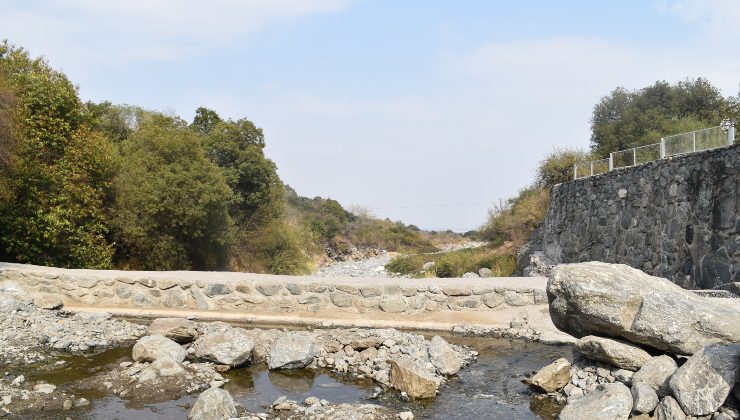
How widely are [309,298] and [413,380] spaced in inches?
159

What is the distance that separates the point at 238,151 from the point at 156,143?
6587mm

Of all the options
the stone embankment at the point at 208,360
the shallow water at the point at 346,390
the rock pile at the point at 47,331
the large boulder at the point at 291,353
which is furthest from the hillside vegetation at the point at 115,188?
the large boulder at the point at 291,353

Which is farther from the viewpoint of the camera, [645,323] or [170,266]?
[170,266]

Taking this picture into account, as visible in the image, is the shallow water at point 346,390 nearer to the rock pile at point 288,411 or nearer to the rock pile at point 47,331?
the rock pile at point 288,411

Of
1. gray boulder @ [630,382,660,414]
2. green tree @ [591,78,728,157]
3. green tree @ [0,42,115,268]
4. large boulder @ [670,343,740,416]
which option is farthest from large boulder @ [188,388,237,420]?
green tree @ [591,78,728,157]

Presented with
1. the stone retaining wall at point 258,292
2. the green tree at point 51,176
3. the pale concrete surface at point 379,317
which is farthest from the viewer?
the green tree at point 51,176

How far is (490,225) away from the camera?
3256cm

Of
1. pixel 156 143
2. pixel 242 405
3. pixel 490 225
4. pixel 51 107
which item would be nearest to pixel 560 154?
pixel 490 225

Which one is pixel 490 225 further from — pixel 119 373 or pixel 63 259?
pixel 119 373

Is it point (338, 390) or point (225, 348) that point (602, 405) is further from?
point (225, 348)

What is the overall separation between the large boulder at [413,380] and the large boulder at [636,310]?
1.83 metres

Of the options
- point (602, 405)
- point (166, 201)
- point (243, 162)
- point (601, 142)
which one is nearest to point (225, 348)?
point (602, 405)

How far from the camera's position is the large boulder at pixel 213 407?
557cm

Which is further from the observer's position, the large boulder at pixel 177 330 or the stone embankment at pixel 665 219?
the stone embankment at pixel 665 219
